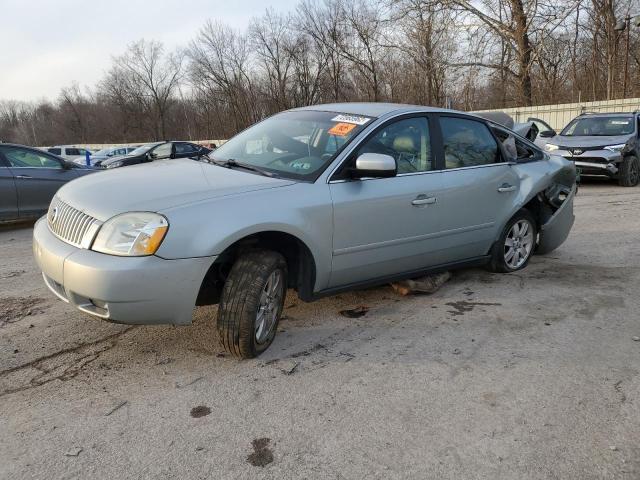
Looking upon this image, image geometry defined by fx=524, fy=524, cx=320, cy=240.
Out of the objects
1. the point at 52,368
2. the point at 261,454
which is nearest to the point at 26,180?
the point at 52,368

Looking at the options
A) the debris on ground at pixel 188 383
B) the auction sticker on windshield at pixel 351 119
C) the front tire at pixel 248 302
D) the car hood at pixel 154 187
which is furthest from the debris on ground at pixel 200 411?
the auction sticker on windshield at pixel 351 119

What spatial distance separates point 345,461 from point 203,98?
51162mm

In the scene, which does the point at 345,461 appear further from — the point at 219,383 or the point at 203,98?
the point at 203,98

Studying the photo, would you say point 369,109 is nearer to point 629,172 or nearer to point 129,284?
point 129,284

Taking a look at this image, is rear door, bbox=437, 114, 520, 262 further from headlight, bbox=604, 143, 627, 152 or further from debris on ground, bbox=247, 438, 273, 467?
headlight, bbox=604, 143, 627, 152

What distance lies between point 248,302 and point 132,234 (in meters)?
0.75

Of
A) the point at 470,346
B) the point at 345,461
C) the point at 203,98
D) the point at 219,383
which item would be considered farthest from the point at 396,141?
the point at 203,98

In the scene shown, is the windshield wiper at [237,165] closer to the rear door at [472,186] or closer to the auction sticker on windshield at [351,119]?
the auction sticker on windshield at [351,119]

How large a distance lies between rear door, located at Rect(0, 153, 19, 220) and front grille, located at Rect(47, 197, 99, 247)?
5079 mm

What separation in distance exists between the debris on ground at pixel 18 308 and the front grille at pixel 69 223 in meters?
1.01

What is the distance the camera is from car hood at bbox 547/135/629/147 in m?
11.3

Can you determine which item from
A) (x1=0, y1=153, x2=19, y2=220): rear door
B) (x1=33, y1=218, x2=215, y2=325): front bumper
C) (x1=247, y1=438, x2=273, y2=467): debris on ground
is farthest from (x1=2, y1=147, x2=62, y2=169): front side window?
(x1=247, y1=438, x2=273, y2=467): debris on ground

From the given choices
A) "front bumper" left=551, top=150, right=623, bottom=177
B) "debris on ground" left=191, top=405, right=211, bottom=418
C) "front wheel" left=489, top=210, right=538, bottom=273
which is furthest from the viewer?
"front bumper" left=551, top=150, right=623, bottom=177

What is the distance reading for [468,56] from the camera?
29188 mm
